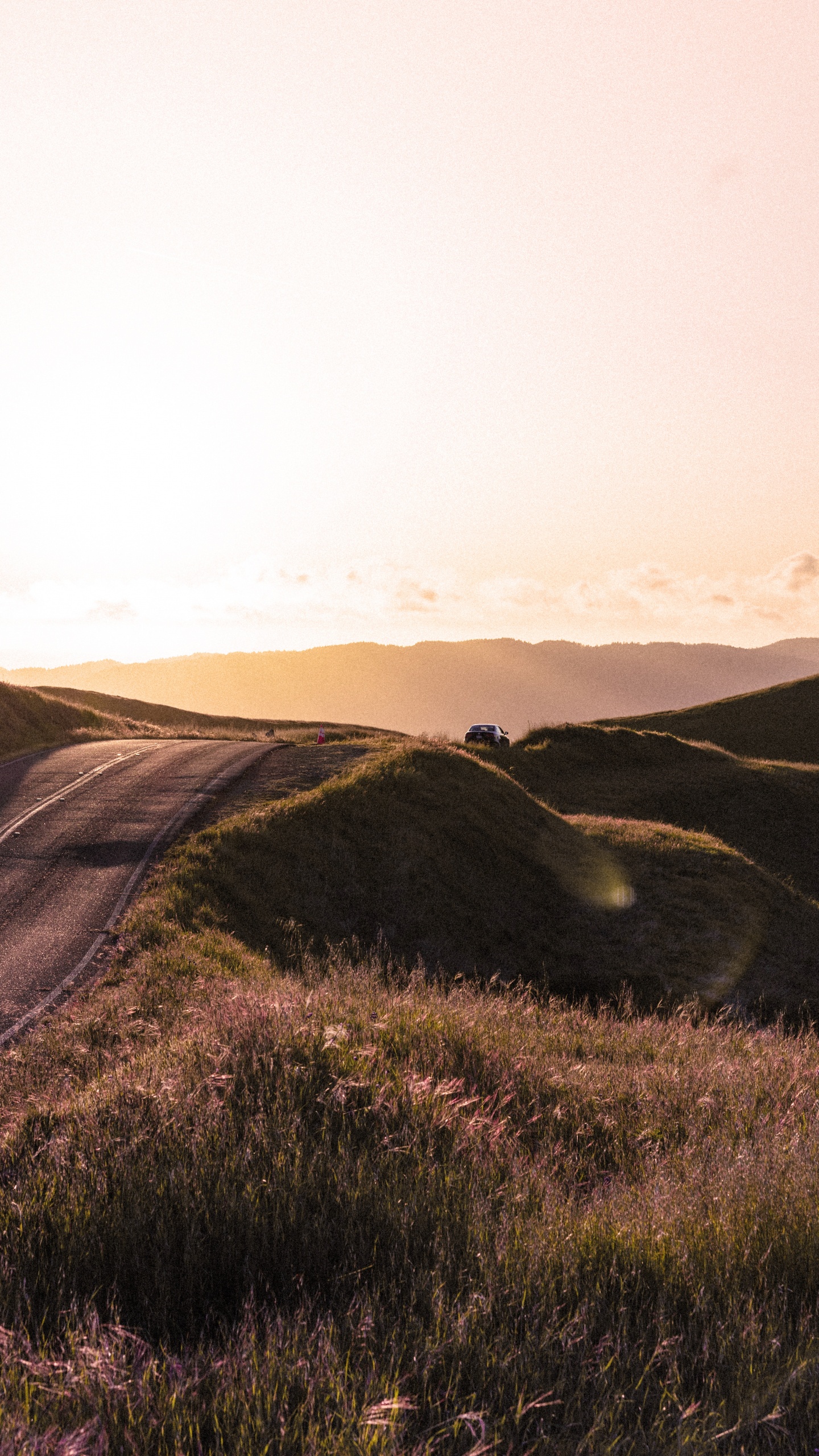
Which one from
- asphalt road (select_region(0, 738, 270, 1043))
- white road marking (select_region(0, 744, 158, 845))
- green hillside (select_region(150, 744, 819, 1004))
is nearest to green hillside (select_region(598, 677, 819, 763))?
green hillside (select_region(150, 744, 819, 1004))

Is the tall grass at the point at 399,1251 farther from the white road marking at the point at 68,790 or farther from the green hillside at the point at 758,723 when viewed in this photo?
the green hillside at the point at 758,723

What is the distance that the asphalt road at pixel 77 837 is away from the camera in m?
12.3

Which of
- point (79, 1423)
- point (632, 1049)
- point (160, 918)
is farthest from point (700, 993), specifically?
point (79, 1423)

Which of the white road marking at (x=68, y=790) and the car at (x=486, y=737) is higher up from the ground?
the car at (x=486, y=737)

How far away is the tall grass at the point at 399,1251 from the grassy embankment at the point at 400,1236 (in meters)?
0.02

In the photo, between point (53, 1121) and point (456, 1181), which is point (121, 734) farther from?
point (456, 1181)

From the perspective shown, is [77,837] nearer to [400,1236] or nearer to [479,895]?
[479,895]

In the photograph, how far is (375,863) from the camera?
1973cm

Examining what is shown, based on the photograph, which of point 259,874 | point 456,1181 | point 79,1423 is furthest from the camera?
point 259,874

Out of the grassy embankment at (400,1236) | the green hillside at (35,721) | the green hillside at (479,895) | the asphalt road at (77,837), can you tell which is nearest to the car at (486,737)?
the asphalt road at (77,837)

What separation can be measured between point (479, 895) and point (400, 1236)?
1639 cm

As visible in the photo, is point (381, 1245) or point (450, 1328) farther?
point (381, 1245)

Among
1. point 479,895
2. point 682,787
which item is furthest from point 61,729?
point 682,787

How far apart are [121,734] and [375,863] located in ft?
63.3
